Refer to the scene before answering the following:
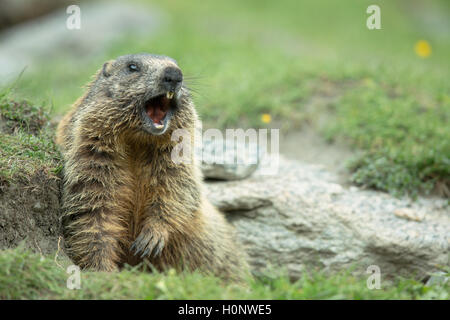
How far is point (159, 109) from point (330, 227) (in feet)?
7.33

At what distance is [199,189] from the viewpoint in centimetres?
479

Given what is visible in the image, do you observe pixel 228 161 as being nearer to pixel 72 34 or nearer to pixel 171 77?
pixel 171 77

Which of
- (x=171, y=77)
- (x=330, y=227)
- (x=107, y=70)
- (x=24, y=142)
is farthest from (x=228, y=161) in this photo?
(x=24, y=142)

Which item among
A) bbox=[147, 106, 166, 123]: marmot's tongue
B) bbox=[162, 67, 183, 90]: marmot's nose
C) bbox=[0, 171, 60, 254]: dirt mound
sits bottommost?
bbox=[0, 171, 60, 254]: dirt mound

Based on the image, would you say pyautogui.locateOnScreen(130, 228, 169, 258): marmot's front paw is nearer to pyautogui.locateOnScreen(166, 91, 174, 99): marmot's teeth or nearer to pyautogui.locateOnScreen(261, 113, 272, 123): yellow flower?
pyautogui.locateOnScreen(166, 91, 174, 99): marmot's teeth

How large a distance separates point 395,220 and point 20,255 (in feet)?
12.3

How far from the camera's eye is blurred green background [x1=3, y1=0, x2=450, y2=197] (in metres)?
6.20

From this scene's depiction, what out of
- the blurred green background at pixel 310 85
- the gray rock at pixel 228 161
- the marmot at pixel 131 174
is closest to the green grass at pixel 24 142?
the marmot at pixel 131 174

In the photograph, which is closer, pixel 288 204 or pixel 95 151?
pixel 95 151

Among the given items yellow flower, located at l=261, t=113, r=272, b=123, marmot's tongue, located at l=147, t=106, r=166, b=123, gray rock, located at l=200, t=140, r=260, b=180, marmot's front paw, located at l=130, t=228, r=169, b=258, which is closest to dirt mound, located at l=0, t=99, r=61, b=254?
marmot's front paw, located at l=130, t=228, r=169, b=258

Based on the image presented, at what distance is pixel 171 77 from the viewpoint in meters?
4.20

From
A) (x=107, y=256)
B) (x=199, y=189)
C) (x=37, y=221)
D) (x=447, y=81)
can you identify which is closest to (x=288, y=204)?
(x=199, y=189)

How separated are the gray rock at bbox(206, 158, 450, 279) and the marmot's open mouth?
5.22 ft
